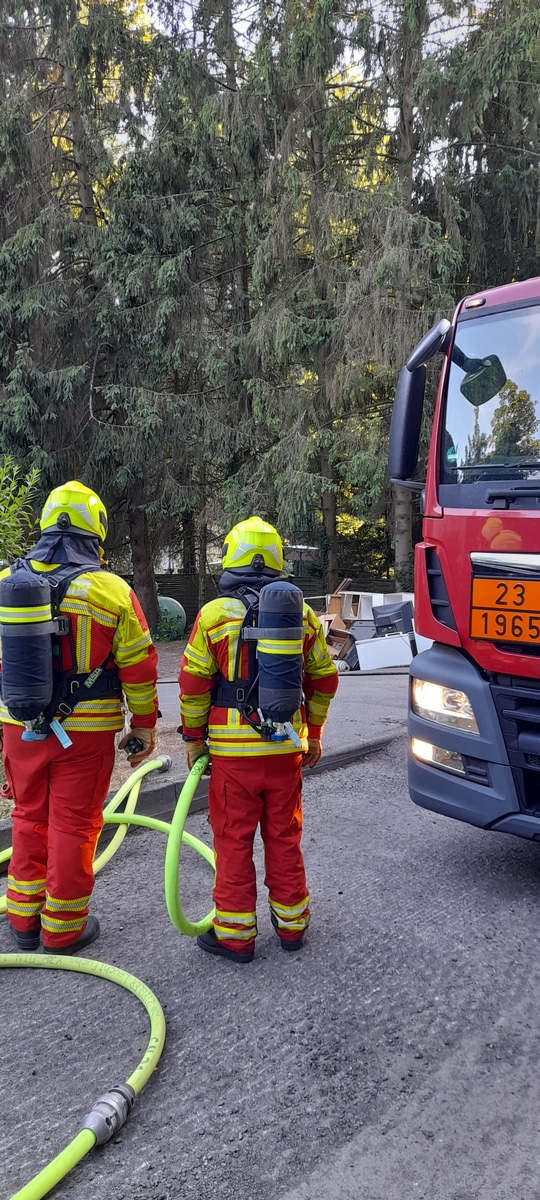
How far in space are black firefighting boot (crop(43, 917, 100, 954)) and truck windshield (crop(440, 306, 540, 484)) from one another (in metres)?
2.58

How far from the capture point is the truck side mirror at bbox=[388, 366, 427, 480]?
163 inches

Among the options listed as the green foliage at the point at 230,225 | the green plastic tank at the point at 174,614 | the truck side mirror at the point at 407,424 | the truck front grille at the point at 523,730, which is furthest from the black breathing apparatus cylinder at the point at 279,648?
the green plastic tank at the point at 174,614

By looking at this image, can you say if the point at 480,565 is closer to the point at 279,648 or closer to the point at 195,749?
the point at 279,648

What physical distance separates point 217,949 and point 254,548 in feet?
5.31

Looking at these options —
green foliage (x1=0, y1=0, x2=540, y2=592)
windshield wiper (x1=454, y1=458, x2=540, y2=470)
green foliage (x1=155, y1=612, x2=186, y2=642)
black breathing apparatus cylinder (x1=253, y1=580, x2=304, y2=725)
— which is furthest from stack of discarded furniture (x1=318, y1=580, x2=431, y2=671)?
black breathing apparatus cylinder (x1=253, y1=580, x2=304, y2=725)

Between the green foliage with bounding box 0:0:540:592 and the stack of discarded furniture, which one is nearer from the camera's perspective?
the stack of discarded furniture

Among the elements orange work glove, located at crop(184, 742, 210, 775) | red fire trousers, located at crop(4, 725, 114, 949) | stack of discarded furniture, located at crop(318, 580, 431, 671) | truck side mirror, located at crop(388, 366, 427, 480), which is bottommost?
stack of discarded furniture, located at crop(318, 580, 431, 671)

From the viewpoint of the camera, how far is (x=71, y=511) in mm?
3338

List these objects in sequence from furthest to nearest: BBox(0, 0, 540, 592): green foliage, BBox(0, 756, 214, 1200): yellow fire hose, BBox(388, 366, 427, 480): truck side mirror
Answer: BBox(0, 0, 540, 592): green foliage
BBox(388, 366, 427, 480): truck side mirror
BBox(0, 756, 214, 1200): yellow fire hose

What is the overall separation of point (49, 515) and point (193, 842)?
6.00ft

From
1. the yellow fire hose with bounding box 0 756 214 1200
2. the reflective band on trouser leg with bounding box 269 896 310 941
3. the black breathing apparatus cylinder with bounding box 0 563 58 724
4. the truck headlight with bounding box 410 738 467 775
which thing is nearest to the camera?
the yellow fire hose with bounding box 0 756 214 1200

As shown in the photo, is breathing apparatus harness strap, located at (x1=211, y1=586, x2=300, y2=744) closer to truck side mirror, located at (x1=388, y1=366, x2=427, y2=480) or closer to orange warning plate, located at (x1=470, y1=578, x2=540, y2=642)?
orange warning plate, located at (x1=470, y1=578, x2=540, y2=642)

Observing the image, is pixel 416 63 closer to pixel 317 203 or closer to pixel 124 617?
pixel 317 203

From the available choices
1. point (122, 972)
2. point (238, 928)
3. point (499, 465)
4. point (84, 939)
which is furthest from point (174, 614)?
point (122, 972)
